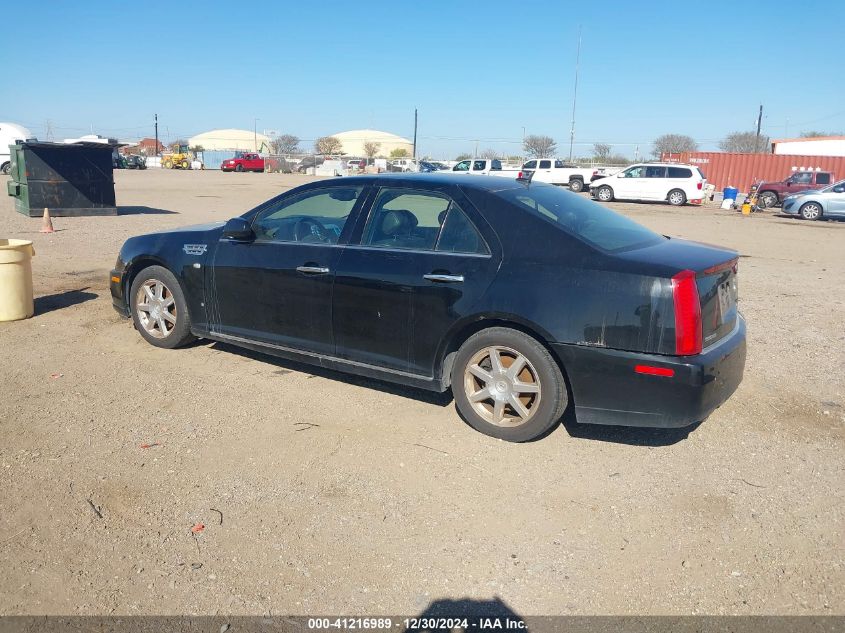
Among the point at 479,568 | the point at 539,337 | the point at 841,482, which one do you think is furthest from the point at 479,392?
the point at 841,482

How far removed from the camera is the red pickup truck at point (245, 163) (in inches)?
2237

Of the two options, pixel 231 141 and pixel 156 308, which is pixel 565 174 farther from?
pixel 231 141

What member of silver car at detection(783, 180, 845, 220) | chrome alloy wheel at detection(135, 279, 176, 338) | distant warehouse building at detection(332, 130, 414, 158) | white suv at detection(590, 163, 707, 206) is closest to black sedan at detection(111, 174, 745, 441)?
chrome alloy wheel at detection(135, 279, 176, 338)

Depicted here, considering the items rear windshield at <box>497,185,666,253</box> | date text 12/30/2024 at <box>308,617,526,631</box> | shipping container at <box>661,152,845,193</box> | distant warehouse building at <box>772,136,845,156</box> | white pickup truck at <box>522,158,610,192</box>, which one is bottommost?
date text 12/30/2024 at <box>308,617,526,631</box>

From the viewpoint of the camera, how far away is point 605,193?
98.2 feet

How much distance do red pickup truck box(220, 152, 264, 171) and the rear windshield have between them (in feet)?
182

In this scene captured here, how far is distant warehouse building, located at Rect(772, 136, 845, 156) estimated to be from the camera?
5066 centimetres

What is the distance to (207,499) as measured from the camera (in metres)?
3.62

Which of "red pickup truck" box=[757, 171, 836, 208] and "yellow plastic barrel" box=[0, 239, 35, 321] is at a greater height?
"red pickup truck" box=[757, 171, 836, 208]

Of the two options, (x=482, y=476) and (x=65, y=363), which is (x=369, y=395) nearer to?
(x=482, y=476)

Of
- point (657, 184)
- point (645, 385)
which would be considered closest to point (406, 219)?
point (645, 385)

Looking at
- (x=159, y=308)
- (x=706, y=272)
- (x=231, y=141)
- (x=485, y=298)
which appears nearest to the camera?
(x=706, y=272)

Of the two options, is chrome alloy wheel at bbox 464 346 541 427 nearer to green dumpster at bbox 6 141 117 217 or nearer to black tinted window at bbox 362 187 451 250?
black tinted window at bbox 362 187 451 250

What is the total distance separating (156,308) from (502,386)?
3276mm
